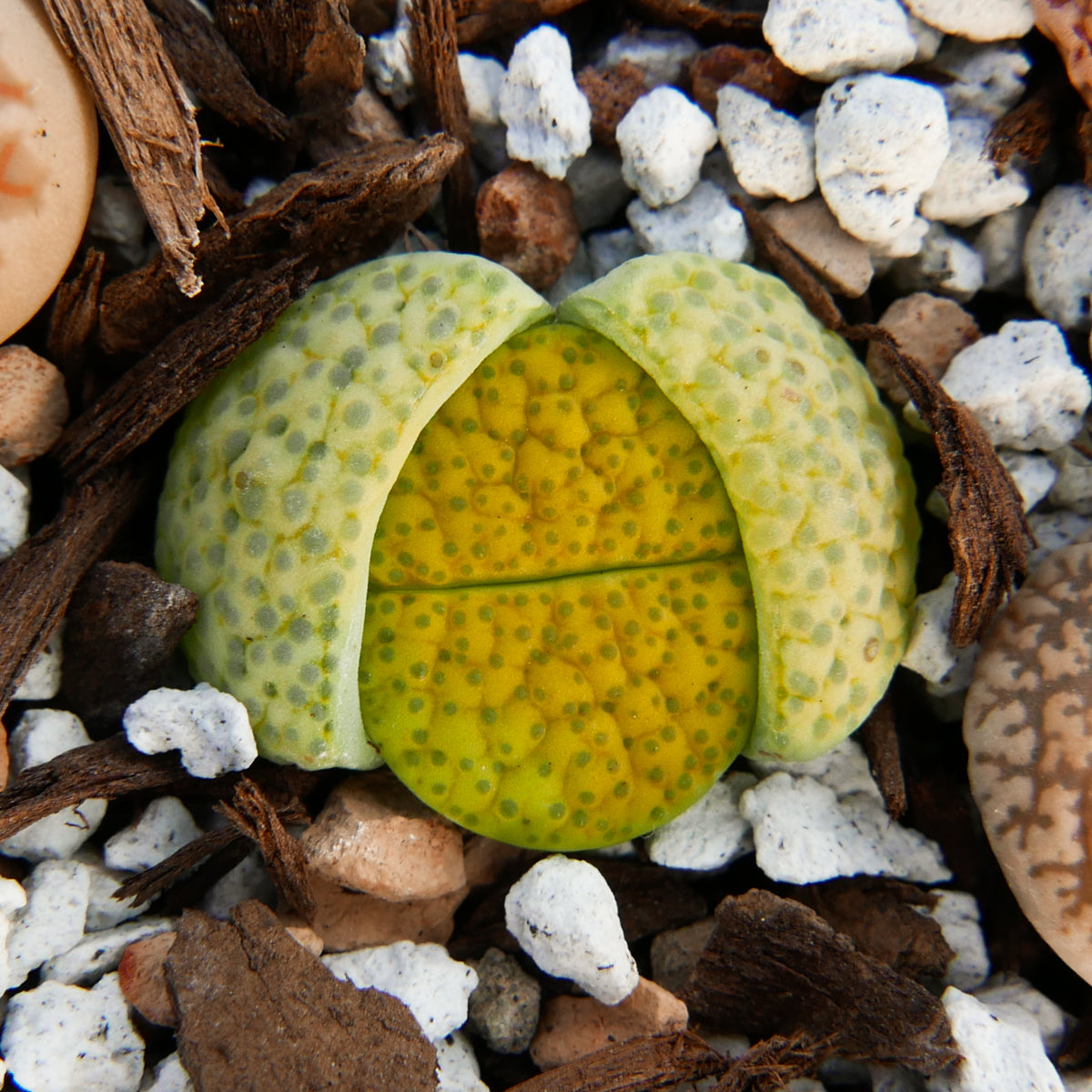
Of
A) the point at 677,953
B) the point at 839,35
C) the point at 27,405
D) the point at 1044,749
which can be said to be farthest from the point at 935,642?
the point at 27,405

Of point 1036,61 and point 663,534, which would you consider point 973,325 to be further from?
point 663,534

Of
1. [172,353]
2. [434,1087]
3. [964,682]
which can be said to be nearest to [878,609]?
[964,682]

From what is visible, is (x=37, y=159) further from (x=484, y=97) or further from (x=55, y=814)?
(x=55, y=814)

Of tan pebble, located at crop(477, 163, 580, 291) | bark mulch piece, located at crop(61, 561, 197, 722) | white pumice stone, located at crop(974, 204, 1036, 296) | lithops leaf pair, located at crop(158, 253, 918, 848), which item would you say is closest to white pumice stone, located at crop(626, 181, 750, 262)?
tan pebble, located at crop(477, 163, 580, 291)

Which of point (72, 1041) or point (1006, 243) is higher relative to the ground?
point (1006, 243)

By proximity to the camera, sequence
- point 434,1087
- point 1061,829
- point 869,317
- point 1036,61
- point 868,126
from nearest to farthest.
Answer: point 434,1087 < point 1061,829 < point 868,126 < point 1036,61 < point 869,317

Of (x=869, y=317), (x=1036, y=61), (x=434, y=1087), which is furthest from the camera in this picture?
(x=869, y=317)
